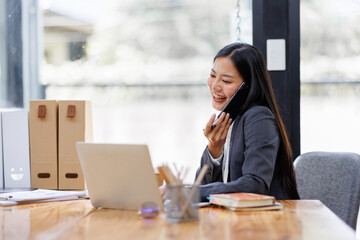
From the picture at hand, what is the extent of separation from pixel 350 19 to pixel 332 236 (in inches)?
75.4

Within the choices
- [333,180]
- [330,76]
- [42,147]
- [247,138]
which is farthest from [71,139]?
[330,76]

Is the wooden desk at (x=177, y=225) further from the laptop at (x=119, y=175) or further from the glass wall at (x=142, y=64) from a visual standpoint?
the glass wall at (x=142, y=64)

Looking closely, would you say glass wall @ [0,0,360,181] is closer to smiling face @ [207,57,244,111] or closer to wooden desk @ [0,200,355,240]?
smiling face @ [207,57,244,111]

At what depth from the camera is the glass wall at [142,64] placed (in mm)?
3207

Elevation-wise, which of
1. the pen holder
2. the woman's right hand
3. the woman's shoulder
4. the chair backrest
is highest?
the woman's shoulder

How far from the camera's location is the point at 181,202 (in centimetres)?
157

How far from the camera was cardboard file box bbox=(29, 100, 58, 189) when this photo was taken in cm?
259

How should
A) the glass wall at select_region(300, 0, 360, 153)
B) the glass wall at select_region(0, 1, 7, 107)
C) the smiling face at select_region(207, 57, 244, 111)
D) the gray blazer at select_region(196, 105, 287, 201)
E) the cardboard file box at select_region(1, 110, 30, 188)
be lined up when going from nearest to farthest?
the gray blazer at select_region(196, 105, 287, 201) < the smiling face at select_region(207, 57, 244, 111) < the cardboard file box at select_region(1, 110, 30, 188) < the glass wall at select_region(300, 0, 360, 153) < the glass wall at select_region(0, 1, 7, 107)

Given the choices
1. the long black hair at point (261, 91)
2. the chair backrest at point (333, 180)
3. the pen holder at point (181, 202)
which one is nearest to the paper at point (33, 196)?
the pen holder at point (181, 202)

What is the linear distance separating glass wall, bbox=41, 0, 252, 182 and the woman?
873mm

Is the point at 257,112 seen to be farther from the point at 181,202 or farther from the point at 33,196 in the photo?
the point at 33,196

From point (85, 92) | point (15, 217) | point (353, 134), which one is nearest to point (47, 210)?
point (15, 217)

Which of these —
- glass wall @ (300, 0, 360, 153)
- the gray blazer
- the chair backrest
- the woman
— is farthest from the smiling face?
glass wall @ (300, 0, 360, 153)

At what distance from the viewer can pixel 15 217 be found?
1.76 m
